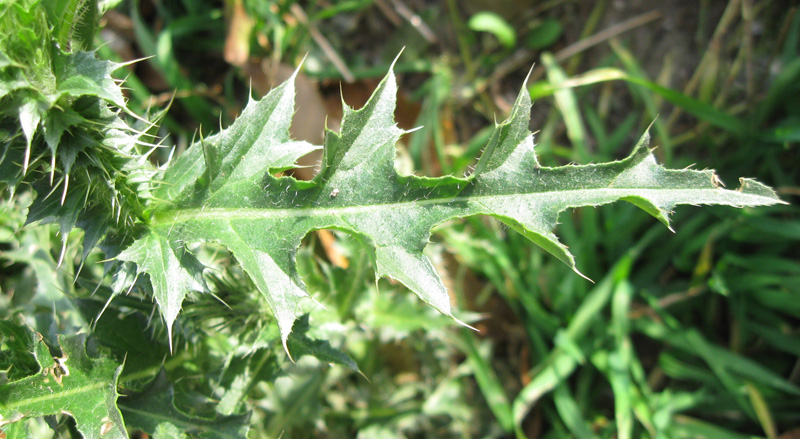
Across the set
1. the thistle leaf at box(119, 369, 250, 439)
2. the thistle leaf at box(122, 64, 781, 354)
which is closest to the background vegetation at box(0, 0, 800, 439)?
the thistle leaf at box(119, 369, 250, 439)

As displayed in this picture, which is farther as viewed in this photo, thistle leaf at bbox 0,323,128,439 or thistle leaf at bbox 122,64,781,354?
thistle leaf at bbox 0,323,128,439

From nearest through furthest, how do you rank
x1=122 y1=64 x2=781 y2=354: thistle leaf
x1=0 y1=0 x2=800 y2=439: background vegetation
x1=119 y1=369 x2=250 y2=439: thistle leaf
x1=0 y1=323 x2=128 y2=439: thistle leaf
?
x1=122 y1=64 x2=781 y2=354: thistle leaf → x1=0 y1=323 x2=128 y2=439: thistle leaf → x1=119 y1=369 x2=250 y2=439: thistle leaf → x1=0 y1=0 x2=800 y2=439: background vegetation

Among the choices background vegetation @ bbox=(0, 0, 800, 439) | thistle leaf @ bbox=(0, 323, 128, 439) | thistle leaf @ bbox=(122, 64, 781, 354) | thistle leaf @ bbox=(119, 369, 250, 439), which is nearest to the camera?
thistle leaf @ bbox=(122, 64, 781, 354)

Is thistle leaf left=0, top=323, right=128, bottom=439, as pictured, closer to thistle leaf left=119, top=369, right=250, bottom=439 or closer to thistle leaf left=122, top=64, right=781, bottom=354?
thistle leaf left=119, top=369, right=250, bottom=439

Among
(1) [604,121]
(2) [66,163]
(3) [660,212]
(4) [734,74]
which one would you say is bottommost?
(1) [604,121]

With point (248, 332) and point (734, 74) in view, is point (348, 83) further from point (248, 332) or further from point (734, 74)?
point (734, 74)

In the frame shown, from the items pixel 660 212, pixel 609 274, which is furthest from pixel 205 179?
pixel 609 274

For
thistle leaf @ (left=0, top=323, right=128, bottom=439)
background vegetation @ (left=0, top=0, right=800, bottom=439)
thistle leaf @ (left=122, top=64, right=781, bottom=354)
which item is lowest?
background vegetation @ (left=0, top=0, right=800, bottom=439)
